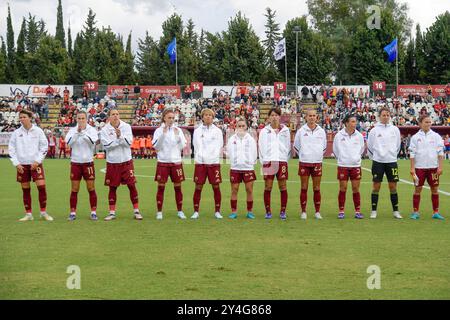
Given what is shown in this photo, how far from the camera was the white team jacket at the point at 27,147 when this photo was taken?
13.2 metres

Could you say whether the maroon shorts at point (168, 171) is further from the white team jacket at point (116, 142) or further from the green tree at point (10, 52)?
the green tree at point (10, 52)

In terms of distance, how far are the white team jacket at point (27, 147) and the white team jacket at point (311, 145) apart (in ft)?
16.2

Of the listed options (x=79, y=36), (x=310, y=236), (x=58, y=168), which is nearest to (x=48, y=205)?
(x=310, y=236)

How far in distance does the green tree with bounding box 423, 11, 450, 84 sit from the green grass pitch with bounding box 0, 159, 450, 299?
5781 centimetres

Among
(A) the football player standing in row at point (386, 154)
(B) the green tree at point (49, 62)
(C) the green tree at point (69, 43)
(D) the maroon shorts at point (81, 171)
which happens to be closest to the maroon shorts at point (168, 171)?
(D) the maroon shorts at point (81, 171)

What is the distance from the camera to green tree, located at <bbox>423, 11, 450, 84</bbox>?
228 ft

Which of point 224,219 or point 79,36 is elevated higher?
point 79,36

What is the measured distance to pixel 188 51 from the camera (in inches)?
2785

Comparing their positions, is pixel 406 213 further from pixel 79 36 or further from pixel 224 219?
pixel 79 36

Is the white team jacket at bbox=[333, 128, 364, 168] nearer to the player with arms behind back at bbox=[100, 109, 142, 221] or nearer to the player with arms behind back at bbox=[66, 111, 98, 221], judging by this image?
the player with arms behind back at bbox=[100, 109, 142, 221]

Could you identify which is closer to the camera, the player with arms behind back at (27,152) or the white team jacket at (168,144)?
the player with arms behind back at (27,152)

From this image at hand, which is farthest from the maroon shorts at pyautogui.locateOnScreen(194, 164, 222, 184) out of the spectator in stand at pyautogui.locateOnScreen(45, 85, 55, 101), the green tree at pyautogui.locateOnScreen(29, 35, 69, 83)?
the green tree at pyautogui.locateOnScreen(29, 35, 69, 83)

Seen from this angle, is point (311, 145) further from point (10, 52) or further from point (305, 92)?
point (10, 52)

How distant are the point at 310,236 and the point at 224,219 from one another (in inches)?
104
